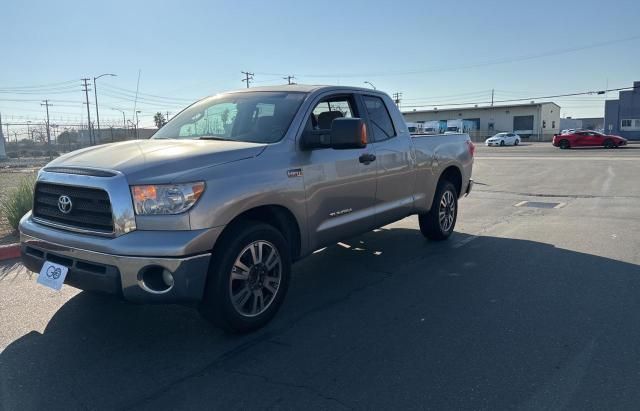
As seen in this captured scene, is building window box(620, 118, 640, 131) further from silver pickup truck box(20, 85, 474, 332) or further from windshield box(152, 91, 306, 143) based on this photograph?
windshield box(152, 91, 306, 143)

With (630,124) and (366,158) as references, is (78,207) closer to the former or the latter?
(366,158)

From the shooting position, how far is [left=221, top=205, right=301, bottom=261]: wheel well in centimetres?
401

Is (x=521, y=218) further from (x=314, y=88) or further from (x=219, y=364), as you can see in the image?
(x=219, y=364)

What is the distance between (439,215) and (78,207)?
181 inches

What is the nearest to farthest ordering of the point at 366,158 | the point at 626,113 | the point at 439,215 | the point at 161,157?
the point at 161,157 < the point at 366,158 < the point at 439,215 < the point at 626,113

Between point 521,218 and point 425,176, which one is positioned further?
point 521,218

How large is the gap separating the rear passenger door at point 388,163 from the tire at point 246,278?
5.41ft

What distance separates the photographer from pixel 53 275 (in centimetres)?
363

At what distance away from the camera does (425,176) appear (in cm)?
631

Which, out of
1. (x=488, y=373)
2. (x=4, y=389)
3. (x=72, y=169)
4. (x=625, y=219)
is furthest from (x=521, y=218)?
(x=4, y=389)

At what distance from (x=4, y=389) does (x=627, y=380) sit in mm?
3922

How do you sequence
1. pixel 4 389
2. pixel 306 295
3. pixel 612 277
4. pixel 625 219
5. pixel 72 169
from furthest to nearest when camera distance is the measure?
pixel 625 219 → pixel 612 277 → pixel 306 295 → pixel 72 169 → pixel 4 389

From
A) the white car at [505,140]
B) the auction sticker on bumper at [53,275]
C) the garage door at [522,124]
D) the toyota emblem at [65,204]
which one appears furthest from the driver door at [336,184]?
the garage door at [522,124]

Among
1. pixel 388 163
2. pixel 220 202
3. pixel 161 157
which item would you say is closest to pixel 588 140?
pixel 388 163
